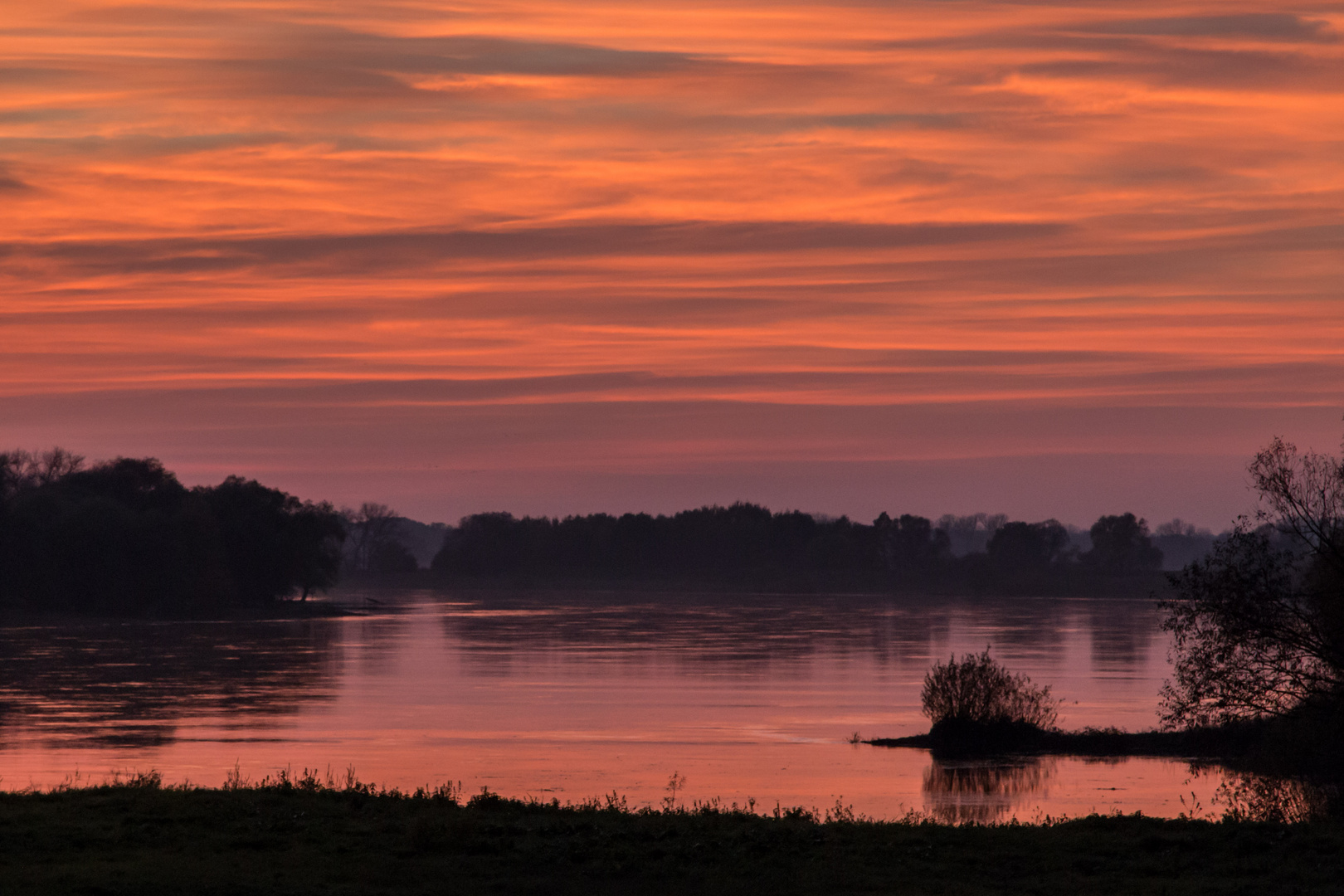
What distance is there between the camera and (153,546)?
419 feet

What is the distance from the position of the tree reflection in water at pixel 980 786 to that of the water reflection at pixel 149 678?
21.8 metres

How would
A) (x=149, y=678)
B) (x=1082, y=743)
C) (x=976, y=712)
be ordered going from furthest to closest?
(x=149, y=678) < (x=976, y=712) < (x=1082, y=743)

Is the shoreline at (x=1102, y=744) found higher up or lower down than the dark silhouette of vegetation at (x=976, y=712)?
lower down

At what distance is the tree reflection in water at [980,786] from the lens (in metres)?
32.5

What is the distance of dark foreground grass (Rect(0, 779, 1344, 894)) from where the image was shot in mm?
18469

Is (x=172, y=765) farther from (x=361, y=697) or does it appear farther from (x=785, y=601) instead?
(x=785, y=601)

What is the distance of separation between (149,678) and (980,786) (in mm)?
44132

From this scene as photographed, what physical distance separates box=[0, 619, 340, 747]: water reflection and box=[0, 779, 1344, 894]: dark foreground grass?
24926mm

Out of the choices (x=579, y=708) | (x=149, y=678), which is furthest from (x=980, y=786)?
(x=149, y=678)

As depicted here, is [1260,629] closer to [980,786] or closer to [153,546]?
[980,786]

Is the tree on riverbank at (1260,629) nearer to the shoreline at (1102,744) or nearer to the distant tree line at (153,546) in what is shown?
the shoreline at (1102,744)

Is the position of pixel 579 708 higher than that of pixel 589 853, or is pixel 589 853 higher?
pixel 589 853

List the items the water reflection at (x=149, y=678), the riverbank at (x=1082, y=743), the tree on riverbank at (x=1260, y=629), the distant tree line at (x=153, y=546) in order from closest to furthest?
1. the tree on riverbank at (x=1260, y=629)
2. the riverbank at (x=1082, y=743)
3. the water reflection at (x=149, y=678)
4. the distant tree line at (x=153, y=546)


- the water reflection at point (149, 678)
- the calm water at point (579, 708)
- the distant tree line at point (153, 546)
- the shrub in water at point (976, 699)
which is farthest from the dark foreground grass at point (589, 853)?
the distant tree line at point (153, 546)
